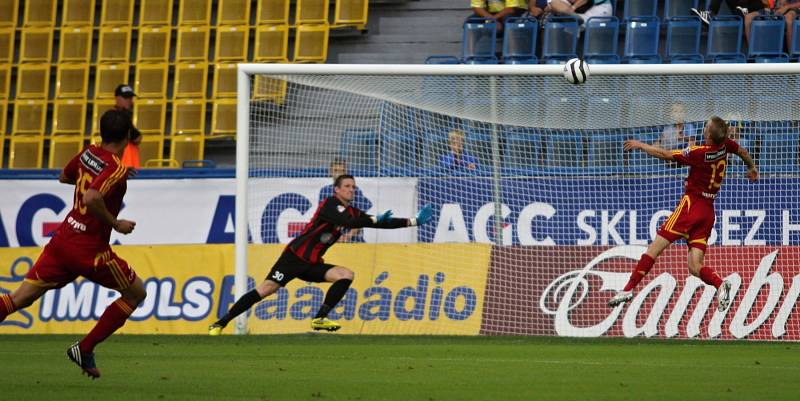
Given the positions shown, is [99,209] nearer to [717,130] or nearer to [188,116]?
[717,130]

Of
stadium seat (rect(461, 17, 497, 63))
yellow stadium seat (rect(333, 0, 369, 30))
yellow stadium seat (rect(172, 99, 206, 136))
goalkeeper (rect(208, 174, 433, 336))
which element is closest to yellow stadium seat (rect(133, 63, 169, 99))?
yellow stadium seat (rect(172, 99, 206, 136))

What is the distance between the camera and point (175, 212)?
14.8 metres

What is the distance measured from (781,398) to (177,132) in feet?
42.9

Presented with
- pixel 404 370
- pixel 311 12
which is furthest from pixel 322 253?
pixel 311 12

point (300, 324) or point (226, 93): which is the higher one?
point (226, 93)

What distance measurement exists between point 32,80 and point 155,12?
224 centimetres

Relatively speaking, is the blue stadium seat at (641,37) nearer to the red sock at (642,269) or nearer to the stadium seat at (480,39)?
the stadium seat at (480,39)

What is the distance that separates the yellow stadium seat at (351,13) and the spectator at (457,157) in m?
4.98

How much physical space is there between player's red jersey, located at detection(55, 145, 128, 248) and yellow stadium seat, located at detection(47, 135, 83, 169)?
1100cm

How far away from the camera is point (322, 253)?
13.2 m

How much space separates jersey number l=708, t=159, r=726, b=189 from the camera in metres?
11.9

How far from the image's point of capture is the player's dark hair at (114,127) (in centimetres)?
796

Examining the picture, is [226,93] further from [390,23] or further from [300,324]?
[300,324]

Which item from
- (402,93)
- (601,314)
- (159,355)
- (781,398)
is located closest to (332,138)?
(402,93)
